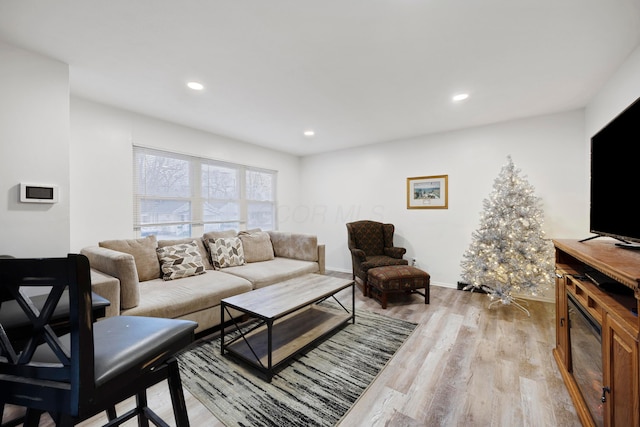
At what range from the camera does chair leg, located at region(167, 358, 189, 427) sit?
39.9 inches

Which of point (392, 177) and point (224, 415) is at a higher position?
point (392, 177)

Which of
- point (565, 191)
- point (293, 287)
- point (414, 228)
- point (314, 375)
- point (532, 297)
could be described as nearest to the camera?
point (314, 375)

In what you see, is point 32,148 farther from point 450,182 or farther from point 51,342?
point 450,182

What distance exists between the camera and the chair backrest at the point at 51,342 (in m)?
0.70

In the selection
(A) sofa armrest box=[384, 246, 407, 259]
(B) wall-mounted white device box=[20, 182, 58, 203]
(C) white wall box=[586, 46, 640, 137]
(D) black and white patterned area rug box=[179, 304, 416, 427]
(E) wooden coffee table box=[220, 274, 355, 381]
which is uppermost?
(C) white wall box=[586, 46, 640, 137]

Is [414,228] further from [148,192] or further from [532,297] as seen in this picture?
[148,192]

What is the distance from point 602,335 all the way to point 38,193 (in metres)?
3.62

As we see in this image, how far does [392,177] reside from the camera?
4492 millimetres

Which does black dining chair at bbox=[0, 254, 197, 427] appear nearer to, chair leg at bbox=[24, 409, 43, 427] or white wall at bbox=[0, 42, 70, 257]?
chair leg at bbox=[24, 409, 43, 427]

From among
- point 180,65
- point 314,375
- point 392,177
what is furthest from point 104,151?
point 392,177

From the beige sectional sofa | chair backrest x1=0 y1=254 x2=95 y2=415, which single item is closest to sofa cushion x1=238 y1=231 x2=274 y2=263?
the beige sectional sofa

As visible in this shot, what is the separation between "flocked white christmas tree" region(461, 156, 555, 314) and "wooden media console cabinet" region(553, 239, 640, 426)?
1.22 metres

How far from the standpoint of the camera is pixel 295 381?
5.91ft

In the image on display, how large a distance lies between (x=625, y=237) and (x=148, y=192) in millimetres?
4344
